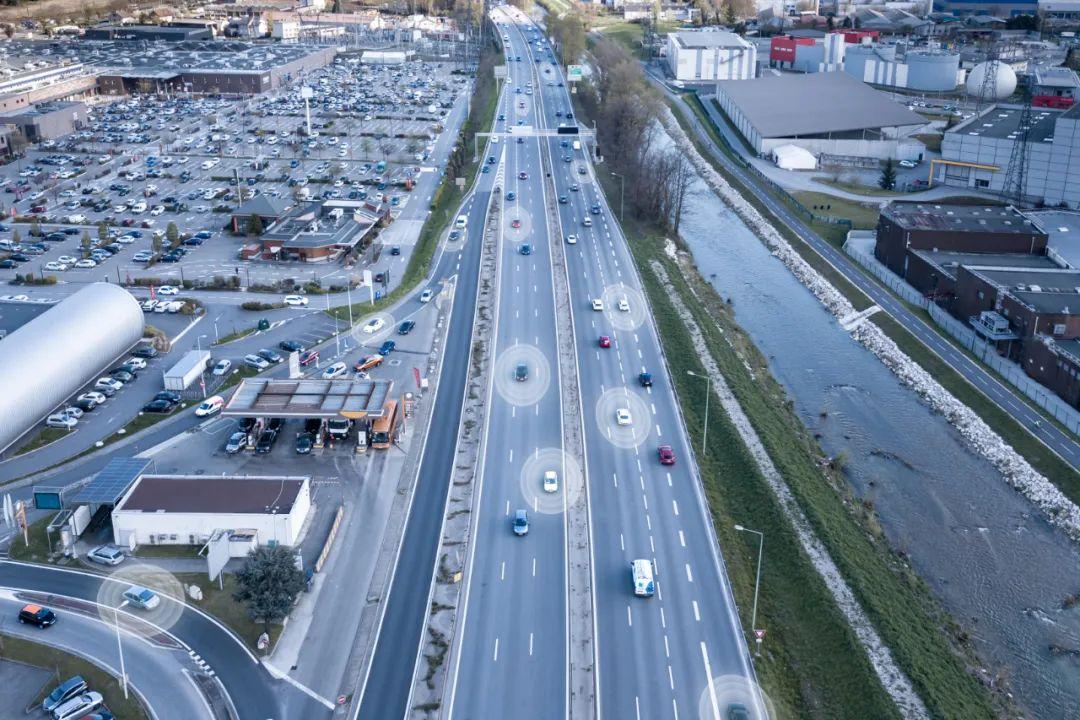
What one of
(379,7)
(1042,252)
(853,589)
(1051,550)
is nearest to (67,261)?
(853,589)

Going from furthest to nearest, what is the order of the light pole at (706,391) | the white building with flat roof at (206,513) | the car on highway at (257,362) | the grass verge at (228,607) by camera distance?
1. the car on highway at (257,362)
2. the light pole at (706,391)
3. the white building with flat roof at (206,513)
4. the grass verge at (228,607)

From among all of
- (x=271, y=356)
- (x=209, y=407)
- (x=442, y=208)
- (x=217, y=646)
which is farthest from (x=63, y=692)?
(x=442, y=208)

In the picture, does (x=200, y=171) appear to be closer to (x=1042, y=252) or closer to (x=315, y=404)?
(x=315, y=404)

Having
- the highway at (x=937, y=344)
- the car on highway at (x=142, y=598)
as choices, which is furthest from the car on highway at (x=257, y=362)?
the highway at (x=937, y=344)

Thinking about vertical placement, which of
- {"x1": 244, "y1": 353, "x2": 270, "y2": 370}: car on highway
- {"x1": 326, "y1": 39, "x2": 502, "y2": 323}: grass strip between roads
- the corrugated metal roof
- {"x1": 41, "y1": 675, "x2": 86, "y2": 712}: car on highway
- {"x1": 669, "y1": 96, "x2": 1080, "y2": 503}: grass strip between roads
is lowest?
{"x1": 669, "y1": 96, "x2": 1080, "y2": 503}: grass strip between roads

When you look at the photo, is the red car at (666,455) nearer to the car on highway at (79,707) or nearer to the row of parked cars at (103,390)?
the car on highway at (79,707)

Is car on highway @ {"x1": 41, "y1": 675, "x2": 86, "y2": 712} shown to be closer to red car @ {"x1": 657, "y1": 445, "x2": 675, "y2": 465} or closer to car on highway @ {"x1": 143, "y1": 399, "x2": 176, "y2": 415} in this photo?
car on highway @ {"x1": 143, "y1": 399, "x2": 176, "y2": 415}

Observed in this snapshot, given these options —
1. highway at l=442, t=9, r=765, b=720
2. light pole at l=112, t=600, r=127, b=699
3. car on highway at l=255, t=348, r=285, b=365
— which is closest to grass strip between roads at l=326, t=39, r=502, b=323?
car on highway at l=255, t=348, r=285, b=365
